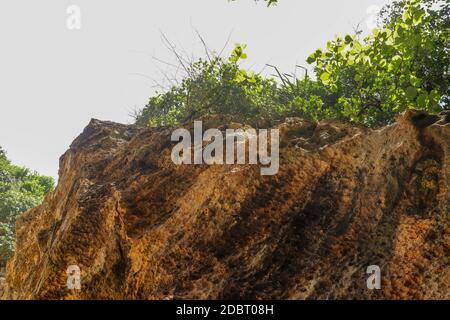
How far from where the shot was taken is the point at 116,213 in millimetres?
4855

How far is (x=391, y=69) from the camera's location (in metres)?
8.48

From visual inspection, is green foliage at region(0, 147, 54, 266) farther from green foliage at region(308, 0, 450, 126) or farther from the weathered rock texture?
green foliage at region(308, 0, 450, 126)

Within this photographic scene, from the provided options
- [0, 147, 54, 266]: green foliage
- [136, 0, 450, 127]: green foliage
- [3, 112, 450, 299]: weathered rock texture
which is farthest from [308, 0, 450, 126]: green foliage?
[0, 147, 54, 266]: green foliage

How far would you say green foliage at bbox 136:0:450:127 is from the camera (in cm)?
767

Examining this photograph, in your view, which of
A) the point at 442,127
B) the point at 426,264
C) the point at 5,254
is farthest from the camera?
the point at 5,254

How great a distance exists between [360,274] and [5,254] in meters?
16.4

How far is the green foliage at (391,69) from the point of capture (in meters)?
7.63

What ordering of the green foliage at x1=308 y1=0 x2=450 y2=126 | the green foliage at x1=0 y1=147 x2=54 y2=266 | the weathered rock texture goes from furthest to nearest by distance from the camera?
1. the green foliage at x1=0 y1=147 x2=54 y2=266
2. the green foliage at x1=308 y1=0 x2=450 y2=126
3. the weathered rock texture

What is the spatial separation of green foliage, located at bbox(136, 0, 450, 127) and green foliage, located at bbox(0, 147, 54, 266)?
8.91m

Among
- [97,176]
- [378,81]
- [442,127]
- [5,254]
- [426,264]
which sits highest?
[378,81]

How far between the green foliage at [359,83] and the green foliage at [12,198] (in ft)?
29.2
